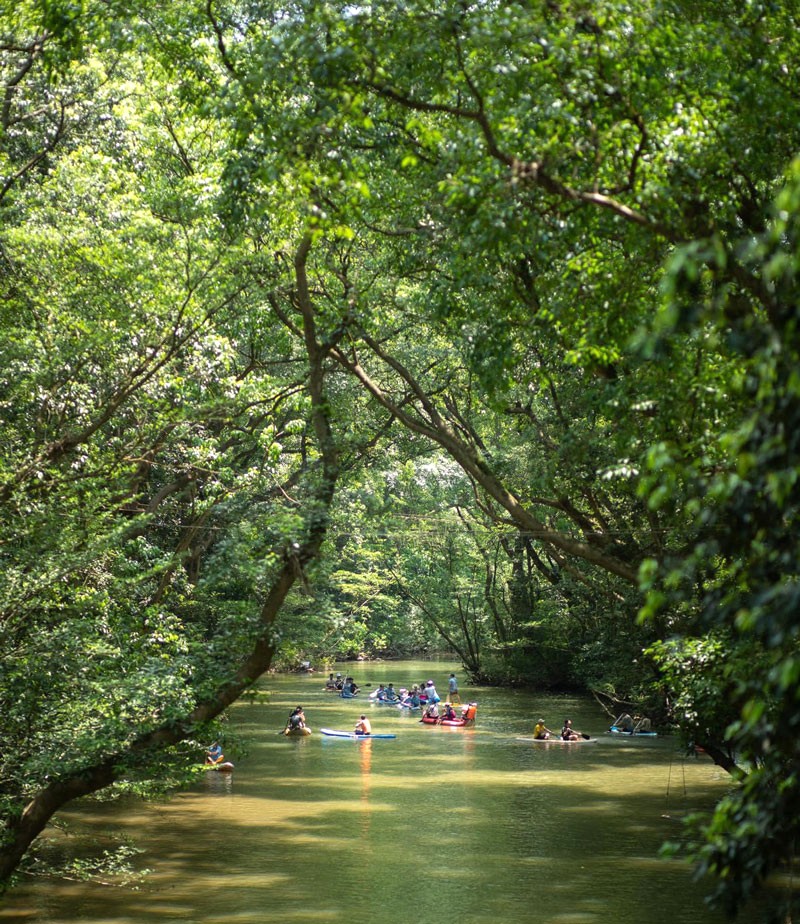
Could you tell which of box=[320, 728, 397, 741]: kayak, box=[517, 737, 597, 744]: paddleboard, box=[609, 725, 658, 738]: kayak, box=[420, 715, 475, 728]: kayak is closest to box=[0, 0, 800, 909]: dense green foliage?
box=[517, 737, 597, 744]: paddleboard

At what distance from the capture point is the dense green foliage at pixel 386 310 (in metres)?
4.72

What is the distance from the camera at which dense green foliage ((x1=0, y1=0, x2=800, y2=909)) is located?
186 inches

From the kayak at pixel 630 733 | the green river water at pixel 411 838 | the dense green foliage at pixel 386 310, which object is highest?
the dense green foliage at pixel 386 310

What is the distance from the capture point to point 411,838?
15.4 metres

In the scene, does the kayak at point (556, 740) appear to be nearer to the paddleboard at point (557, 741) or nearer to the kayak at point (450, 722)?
the paddleboard at point (557, 741)

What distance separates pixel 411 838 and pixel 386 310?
8082 millimetres

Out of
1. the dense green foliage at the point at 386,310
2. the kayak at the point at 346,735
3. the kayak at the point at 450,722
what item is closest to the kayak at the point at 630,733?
the kayak at the point at 450,722

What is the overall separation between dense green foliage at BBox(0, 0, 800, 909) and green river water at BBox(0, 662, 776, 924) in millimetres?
2381

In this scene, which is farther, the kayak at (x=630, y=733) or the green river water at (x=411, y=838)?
the kayak at (x=630, y=733)

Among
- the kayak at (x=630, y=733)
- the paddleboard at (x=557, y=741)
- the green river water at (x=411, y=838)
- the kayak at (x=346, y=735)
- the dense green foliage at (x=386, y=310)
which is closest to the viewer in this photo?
the dense green foliage at (x=386, y=310)

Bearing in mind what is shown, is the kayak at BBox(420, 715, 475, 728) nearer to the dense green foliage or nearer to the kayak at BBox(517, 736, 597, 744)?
the kayak at BBox(517, 736, 597, 744)

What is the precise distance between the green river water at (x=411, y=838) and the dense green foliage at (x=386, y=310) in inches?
93.7

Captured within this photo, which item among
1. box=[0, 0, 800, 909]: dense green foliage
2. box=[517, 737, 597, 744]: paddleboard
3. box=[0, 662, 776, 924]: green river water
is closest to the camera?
box=[0, 0, 800, 909]: dense green foliage

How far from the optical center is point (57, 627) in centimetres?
988
